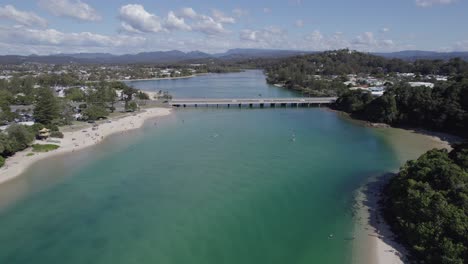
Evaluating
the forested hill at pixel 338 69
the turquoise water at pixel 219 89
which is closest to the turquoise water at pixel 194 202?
the turquoise water at pixel 219 89

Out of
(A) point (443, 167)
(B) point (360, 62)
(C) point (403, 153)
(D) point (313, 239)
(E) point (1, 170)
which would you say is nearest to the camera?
(D) point (313, 239)

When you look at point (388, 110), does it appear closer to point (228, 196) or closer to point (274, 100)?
point (274, 100)

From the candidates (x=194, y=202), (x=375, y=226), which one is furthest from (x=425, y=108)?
(x=194, y=202)

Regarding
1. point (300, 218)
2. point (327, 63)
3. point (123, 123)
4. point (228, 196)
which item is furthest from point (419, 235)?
point (327, 63)

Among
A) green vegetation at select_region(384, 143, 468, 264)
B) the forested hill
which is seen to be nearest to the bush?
green vegetation at select_region(384, 143, 468, 264)

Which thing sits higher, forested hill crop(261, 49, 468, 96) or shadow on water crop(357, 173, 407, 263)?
forested hill crop(261, 49, 468, 96)

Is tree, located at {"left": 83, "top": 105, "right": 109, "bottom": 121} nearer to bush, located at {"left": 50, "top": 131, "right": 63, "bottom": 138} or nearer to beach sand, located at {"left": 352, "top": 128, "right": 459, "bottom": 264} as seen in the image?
bush, located at {"left": 50, "top": 131, "right": 63, "bottom": 138}
